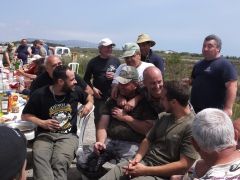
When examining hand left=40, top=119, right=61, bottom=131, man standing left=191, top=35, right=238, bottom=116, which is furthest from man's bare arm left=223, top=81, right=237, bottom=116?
hand left=40, top=119, right=61, bottom=131

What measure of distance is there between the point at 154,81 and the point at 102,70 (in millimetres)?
1695

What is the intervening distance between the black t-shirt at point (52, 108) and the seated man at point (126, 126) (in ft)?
1.26

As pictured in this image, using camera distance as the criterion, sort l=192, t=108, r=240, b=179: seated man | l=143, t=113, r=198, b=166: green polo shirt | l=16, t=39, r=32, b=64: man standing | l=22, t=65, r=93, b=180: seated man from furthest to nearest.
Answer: l=16, t=39, r=32, b=64: man standing < l=22, t=65, r=93, b=180: seated man < l=143, t=113, r=198, b=166: green polo shirt < l=192, t=108, r=240, b=179: seated man

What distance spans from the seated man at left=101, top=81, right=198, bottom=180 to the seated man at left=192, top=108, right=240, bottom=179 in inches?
30.9

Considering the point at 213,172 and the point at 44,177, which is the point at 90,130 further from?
the point at 213,172

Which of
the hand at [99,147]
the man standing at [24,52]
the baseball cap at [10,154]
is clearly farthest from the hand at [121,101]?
the man standing at [24,52]

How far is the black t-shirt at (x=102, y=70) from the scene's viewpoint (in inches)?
201

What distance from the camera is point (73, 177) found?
4289 mm

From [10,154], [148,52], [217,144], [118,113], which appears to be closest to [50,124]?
[118,113]

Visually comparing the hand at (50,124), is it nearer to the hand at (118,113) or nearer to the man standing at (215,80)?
the hand at (118,113)

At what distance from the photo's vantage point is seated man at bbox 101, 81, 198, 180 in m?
3.02

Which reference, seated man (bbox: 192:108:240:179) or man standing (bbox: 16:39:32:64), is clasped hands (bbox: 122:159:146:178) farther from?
Answer: man standing (bbox: 16:39:32:64)

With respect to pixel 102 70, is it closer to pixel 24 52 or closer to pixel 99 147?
pixel 99 147

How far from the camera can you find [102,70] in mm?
5113
